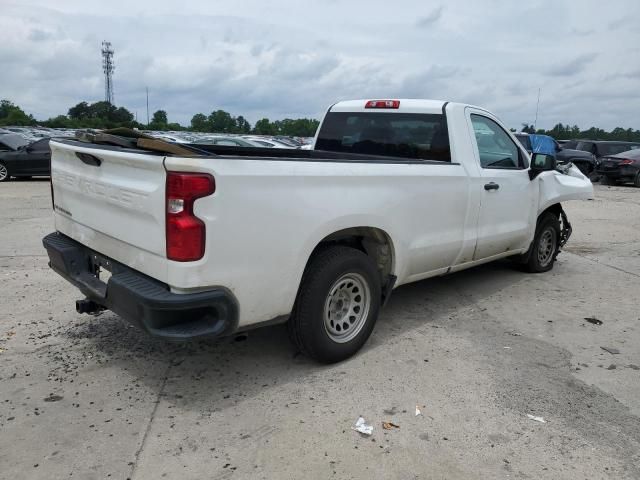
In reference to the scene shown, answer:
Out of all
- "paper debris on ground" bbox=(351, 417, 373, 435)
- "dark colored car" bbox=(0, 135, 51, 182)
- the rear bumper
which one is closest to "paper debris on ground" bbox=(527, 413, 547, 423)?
"paper debris on ground" bbox=(351, 417, 373, 435)

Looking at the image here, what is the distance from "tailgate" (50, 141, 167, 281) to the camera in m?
2.96

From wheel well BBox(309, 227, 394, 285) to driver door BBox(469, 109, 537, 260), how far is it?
1240 mm

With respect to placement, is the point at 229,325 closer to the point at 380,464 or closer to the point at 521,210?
the point at 380,464

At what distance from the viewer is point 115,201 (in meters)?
3.25

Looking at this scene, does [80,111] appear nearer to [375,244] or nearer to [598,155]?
[598,155]

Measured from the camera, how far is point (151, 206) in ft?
9.71

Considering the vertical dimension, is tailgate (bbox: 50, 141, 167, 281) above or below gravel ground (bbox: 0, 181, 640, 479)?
above

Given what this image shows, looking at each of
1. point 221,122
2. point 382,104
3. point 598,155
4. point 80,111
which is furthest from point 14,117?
point 382,104

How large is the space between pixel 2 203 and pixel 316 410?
10619 millimetres

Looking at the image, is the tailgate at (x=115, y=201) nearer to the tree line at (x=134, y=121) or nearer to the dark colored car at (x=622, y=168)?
the dark colored car at (x=622, y=168)

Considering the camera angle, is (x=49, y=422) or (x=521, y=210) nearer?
(x=49, y=422)

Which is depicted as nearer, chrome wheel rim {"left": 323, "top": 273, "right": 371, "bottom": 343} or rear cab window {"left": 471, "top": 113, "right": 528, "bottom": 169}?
chrome wheel rim {"left": 323, "top": 273, "right": 371, "bottom": 343}

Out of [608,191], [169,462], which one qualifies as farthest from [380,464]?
[608,191]

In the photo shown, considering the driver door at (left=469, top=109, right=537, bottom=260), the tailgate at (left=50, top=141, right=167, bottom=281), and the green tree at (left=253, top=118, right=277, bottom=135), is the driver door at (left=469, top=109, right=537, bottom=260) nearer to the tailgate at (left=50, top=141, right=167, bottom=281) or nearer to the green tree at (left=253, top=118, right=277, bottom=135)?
the tailgate at (left=50, top=141, right=167, bottom=281)
